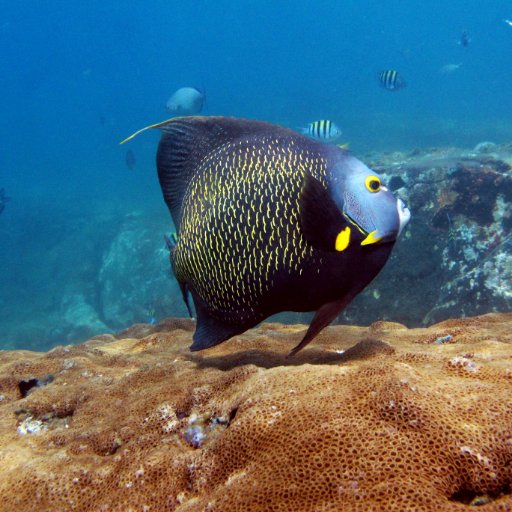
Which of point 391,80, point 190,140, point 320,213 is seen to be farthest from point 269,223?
point 391,80

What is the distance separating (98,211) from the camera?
1192 inches

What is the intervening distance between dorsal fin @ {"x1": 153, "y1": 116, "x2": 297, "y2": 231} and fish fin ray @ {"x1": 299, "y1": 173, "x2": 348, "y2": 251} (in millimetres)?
439

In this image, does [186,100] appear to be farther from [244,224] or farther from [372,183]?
[372,183]

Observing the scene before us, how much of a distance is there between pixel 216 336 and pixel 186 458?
643 mm

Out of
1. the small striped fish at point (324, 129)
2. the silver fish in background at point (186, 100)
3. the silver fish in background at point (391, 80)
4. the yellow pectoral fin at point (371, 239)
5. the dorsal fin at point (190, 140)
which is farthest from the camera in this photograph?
the silver fish in background at point (186, 100)

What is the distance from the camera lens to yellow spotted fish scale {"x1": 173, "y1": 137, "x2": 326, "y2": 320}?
1807mm

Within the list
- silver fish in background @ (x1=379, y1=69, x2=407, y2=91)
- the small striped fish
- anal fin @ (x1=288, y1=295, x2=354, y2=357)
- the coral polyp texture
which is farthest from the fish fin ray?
silver fish in background @ (x1=379, y1=69, x2=407, y2=91)

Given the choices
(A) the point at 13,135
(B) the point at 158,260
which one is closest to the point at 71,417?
(B) the point at 158,260

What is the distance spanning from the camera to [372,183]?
67.0 inches

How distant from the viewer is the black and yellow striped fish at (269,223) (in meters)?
1.70

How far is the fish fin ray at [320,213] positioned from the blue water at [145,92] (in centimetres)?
1050

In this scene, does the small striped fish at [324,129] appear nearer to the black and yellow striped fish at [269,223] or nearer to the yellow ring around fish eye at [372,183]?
the black and yellow striped fish at [269,223]

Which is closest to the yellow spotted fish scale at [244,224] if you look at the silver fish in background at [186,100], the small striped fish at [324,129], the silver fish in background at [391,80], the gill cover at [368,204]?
the gill cover at [368,204]

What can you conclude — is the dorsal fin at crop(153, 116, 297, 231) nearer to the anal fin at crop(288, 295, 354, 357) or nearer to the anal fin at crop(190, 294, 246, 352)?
the anal fin at crop(190, 294, 246, 352)
